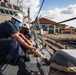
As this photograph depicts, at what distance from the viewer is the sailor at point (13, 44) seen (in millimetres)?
3713

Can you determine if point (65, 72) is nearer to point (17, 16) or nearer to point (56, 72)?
point (56, 72)

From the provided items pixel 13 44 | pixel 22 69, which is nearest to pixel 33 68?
pixel 22 69

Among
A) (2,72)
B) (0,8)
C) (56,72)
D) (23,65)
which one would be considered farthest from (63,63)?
(0,8)

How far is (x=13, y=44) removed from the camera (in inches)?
147

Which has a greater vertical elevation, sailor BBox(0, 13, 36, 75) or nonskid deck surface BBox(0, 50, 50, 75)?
sailor BBox(0, 13, 36, 75)

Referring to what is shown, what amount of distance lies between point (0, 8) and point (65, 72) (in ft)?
93.4

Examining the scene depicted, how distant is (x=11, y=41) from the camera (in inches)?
149

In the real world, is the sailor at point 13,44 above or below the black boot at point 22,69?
above

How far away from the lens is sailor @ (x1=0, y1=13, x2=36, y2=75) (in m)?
3.71

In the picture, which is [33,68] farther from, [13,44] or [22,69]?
[13,44]

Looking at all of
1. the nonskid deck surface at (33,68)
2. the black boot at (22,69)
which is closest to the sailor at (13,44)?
the black boot at (22,69)

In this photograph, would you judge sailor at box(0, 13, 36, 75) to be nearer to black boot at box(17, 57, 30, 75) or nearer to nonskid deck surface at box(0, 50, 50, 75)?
black boot at box(17, 57, 30, 75)

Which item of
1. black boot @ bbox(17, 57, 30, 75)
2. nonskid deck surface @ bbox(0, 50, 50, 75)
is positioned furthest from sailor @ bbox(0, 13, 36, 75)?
nonskid deck surface @ bbox(0, 50, 50, 75)

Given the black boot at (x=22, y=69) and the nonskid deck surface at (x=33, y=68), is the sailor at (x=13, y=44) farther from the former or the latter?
the nonskid deck surface at (x=33, y=68)
